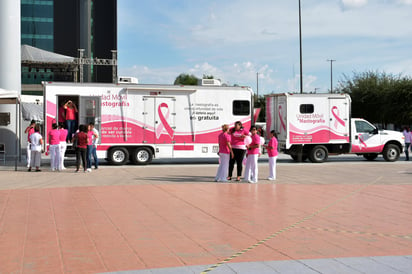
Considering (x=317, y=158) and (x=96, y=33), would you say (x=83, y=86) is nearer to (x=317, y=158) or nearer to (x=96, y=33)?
(x=317, y=158)

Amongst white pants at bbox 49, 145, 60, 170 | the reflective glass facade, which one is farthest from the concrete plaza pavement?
the reflective glass facade

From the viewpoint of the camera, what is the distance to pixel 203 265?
6211mm

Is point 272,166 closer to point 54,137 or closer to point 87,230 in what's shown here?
point 54,137

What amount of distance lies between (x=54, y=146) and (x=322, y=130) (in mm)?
11690

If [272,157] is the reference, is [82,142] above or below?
above

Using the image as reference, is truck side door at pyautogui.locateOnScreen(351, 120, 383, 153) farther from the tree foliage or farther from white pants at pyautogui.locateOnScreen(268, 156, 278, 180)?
the tree foliage

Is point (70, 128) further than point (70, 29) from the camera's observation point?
No

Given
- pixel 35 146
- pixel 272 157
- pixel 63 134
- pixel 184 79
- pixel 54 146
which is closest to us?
pixel 272 157

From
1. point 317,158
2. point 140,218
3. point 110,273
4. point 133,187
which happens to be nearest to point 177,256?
point 110,273

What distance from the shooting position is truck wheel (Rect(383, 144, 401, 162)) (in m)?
24.4

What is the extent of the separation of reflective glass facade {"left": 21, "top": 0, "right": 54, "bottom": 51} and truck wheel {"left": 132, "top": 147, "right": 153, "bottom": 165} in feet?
145

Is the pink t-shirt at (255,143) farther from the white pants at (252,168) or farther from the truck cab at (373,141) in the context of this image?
the truck cab at (373,141)

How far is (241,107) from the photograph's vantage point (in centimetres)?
2275

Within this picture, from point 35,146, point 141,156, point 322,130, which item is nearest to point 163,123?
point 141,156
